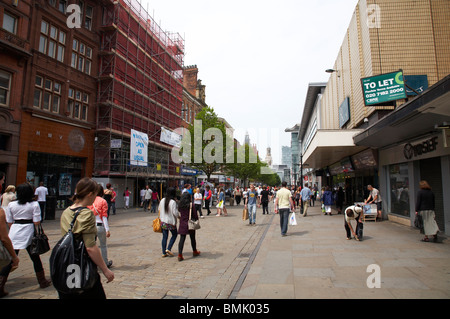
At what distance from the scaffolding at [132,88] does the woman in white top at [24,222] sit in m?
17.0

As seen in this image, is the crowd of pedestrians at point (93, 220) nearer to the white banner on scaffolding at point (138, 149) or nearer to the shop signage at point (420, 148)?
the shop signage at point (420, 148)

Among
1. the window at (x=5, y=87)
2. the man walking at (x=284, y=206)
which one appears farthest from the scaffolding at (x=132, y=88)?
the man walking at (x=284, y=206)

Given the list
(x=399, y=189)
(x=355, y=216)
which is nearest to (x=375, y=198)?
(x=399, y=189)

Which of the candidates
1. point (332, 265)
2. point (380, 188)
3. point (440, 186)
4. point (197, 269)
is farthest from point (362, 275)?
point (380, 188)

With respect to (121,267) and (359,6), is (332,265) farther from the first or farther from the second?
(359,6)

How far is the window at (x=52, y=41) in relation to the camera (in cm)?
1789

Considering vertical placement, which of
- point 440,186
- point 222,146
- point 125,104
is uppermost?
point 125,104

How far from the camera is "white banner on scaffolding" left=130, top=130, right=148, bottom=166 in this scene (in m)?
21.7

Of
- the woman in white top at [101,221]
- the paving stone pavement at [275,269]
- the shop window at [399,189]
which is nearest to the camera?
the paving stone pavement at [275,269]

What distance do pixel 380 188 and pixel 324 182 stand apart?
842 inches

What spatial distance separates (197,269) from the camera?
5.80 m

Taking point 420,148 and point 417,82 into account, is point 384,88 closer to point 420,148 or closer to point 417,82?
point 417,82

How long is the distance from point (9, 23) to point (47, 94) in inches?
166

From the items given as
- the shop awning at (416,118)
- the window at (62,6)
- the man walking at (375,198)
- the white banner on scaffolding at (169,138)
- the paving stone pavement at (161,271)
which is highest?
the window at (62,6)
